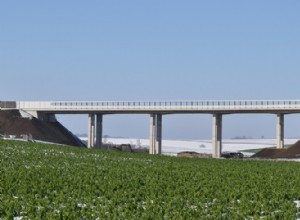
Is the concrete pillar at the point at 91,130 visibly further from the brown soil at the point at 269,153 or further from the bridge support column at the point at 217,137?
the brown soil at the point at 269,153

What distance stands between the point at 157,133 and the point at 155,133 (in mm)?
451

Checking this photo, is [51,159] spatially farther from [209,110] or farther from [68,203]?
[209,110]

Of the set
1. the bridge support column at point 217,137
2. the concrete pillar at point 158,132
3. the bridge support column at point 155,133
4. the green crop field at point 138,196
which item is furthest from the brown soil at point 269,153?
the green crop field at point 138,196

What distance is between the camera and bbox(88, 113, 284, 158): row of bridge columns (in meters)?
103

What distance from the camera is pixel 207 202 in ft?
78.6

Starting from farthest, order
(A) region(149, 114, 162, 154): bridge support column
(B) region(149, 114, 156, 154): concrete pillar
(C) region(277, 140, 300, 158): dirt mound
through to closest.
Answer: (A) region(149, 114, 162, 154): bridge support column < (B) region(149, 114, 156, 154): concrete pillar < (C) region(277, 140, 300, 158): dirt mound

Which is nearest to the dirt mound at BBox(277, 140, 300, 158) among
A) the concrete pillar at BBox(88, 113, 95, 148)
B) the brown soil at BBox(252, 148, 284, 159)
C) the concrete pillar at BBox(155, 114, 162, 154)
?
the brown soil at BBox(252, 148, 284, 159)

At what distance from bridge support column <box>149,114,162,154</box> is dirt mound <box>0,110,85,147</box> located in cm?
1457

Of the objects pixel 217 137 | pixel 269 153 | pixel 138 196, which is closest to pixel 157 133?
pixel 217 137

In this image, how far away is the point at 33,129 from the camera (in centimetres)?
10706

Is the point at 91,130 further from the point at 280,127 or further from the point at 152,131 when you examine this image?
the point at 280,127

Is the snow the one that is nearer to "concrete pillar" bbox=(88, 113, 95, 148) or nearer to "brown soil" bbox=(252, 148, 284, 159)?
"concrete pillar" bbox=(88, 113, 95, 148)

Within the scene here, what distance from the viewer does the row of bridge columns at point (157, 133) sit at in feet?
337

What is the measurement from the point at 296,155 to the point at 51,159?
5486 cm
